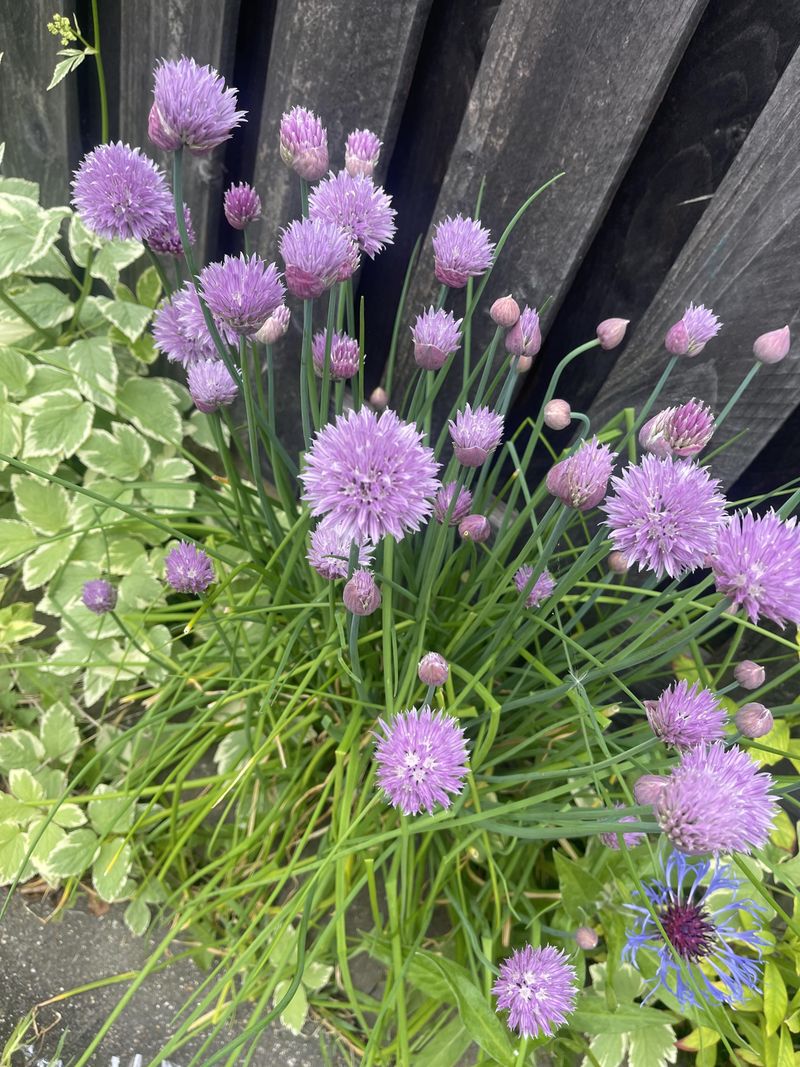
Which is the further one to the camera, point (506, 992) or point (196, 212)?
point (196, 212)

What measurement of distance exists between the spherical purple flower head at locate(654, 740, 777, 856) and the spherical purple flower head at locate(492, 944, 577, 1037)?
0.28m

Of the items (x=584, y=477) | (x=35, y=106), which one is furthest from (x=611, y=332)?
(x=35, y=106)

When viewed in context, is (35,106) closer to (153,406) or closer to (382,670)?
(153,406)

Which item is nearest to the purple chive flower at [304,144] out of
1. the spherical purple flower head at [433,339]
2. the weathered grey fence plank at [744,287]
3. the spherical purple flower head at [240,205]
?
the spherical purple flower head at [240,205]

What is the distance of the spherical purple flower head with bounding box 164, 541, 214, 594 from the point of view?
100 centimetres

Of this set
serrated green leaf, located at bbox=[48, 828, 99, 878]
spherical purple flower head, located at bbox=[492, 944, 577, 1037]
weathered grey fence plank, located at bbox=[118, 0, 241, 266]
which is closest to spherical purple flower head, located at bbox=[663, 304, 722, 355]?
spherical purple flower head, located at bbox=[492, 944, 577, 1037]

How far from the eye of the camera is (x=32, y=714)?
1.37 m

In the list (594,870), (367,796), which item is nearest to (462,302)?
(367,796)

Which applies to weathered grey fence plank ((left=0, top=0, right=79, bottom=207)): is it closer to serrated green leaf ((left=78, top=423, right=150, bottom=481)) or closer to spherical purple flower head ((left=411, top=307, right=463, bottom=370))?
serrated green leaf ((left=78, top=423, right=150, bottom=481))

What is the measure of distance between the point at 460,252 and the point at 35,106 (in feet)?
4.06

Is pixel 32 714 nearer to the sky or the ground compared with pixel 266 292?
nearer to the ground

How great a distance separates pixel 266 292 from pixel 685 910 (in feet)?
2.93

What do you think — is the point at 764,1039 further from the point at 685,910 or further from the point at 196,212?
the point at 196,212

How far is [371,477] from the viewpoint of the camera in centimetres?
64
